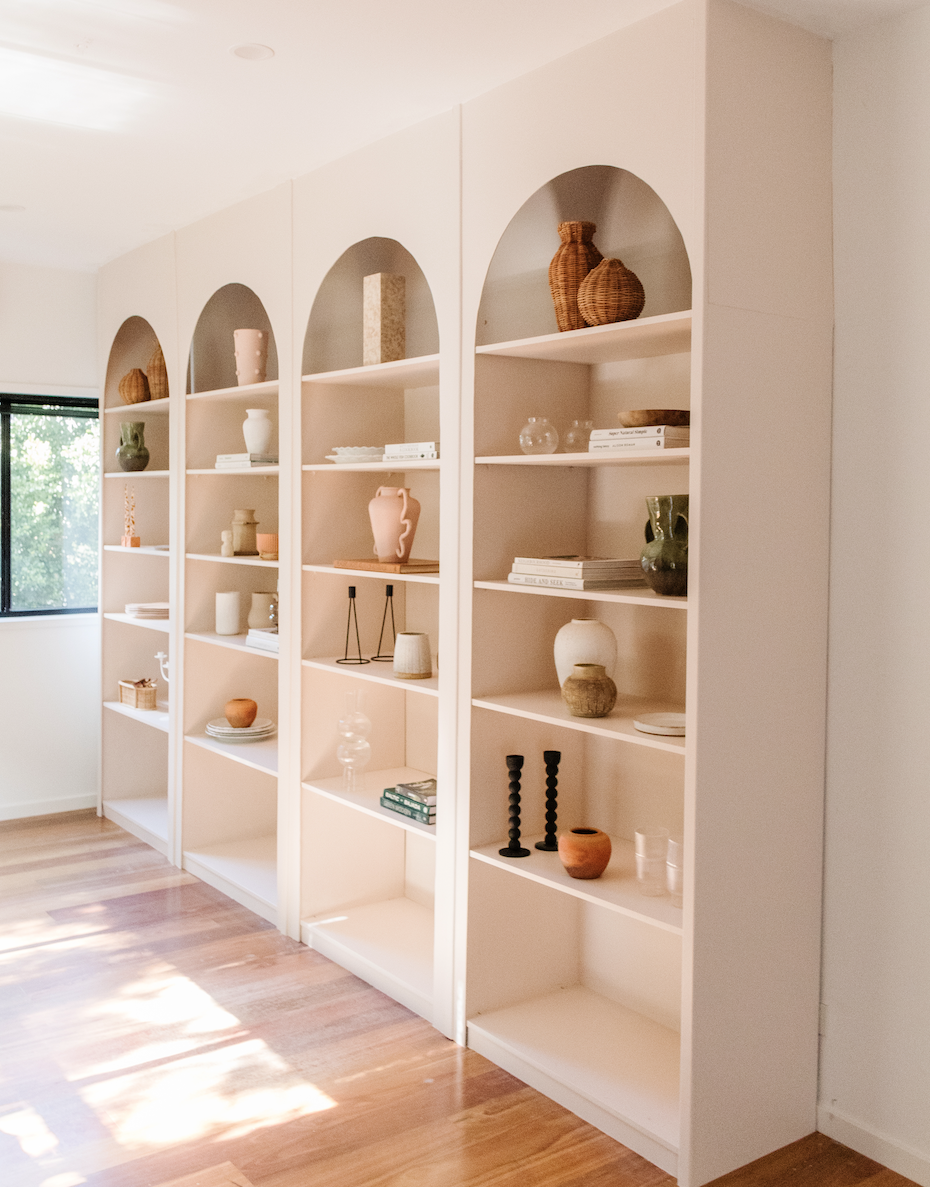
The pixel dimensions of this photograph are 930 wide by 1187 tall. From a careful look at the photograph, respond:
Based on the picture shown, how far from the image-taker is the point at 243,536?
13.8ft

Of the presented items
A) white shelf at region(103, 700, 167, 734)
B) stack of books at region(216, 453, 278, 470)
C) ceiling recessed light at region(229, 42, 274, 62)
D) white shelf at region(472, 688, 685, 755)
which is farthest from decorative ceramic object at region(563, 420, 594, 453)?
white shelf at region(103, 700, 167, 734)

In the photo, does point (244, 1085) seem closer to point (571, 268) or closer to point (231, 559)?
point (231, 559)

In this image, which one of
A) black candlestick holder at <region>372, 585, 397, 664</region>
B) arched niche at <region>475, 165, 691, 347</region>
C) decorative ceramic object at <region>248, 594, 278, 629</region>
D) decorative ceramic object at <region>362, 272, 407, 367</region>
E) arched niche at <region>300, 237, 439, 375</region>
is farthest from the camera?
decorative ceramic object at <region>248, 594, 278, 629</region>

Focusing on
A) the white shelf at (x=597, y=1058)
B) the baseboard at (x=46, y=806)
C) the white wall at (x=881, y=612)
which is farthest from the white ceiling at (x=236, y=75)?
the baseboard at (x=46, y=806)

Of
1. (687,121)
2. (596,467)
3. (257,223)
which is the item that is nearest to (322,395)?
(257,223)

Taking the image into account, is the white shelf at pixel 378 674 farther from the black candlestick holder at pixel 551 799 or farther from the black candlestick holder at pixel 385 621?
the black candlestick holder at pixel 551 799

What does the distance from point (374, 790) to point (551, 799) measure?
2.63 ft

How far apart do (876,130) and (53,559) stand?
412cm

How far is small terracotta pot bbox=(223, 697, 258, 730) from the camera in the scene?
13.8 ft

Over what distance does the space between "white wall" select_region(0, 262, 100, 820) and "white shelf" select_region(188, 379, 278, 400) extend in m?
1.18

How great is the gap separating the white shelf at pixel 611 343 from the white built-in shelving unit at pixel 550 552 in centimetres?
2

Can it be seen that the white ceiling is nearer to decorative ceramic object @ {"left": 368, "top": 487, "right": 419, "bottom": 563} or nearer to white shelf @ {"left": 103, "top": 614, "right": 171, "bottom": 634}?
decorative ceramic object @ {"left": 368, "top": 487, "right": 419, "bottom": 563}

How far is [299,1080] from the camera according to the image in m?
2.78

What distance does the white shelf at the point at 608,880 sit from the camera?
8.03 ft
